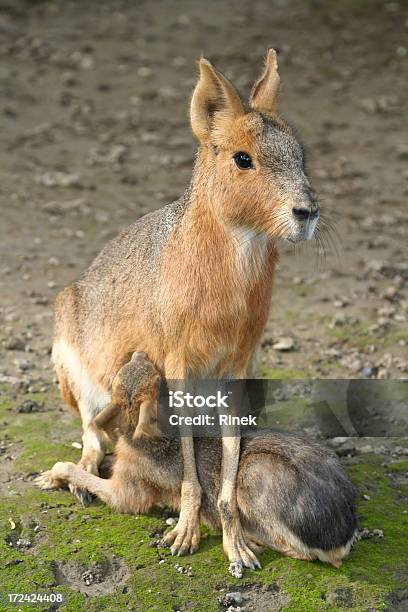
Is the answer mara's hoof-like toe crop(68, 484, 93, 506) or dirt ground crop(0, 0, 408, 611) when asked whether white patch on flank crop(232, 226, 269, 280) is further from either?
mara's hoof-like toe crop(68, 484, 93, 506)

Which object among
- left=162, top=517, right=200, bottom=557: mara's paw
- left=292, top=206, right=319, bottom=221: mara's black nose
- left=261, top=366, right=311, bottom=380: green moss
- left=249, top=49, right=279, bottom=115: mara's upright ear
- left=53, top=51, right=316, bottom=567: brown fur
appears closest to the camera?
left=292, top=206, right=319, bottom=221: mara's black nose

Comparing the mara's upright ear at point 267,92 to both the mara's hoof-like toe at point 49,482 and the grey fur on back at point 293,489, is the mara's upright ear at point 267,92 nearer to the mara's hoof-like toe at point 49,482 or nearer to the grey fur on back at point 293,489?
the grey fur on back at point 293,489

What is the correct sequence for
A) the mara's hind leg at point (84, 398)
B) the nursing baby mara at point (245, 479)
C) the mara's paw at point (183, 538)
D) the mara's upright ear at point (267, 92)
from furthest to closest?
the mara's hind leg at point (84, 398) → the mara's upright ear at point (267, 92) → the mara's paw at point (183, 538) → the nursing baby mara at point (245, 479)

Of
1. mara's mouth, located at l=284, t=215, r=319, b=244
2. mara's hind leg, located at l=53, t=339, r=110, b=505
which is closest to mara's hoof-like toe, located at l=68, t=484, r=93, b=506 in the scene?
mara's hind leg, located at l=53, t=339, r=110, b=505

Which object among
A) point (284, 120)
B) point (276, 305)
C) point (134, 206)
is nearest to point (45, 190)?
point (134, 206)

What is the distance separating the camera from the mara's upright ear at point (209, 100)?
163 inches

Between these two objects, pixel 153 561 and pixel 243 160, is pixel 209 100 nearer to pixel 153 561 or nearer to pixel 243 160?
pixel 243 160

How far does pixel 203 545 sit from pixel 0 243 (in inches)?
158

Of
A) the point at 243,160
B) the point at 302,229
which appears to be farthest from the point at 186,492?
the point at 243,160

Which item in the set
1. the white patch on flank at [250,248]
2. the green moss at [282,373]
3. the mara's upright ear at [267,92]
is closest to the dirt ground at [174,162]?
the green moss at [282,373]

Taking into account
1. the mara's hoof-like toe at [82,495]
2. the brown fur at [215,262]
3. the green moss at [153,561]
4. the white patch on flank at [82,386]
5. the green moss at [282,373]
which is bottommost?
the green moss at [153,561]

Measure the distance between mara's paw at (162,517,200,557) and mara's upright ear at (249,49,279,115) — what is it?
1858 mm

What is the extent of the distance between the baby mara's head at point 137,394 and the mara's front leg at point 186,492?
9cm

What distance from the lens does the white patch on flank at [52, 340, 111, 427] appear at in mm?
4992
